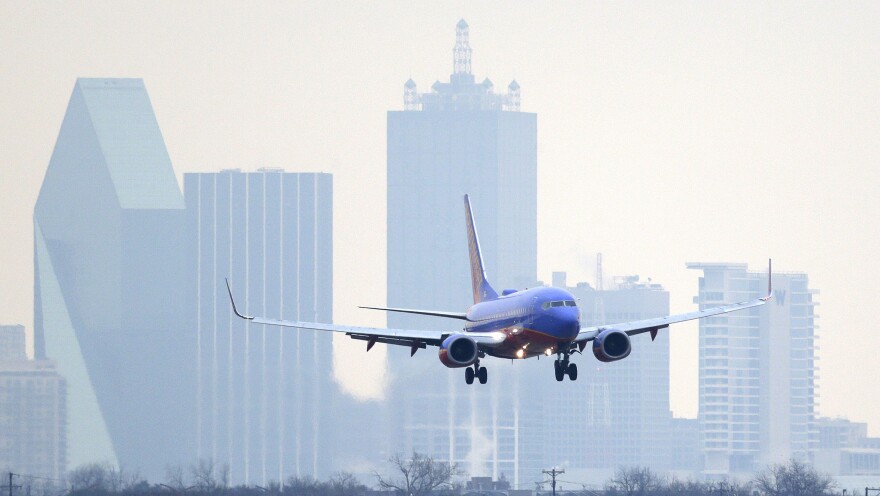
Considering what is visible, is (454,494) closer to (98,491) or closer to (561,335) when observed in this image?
(98,491)

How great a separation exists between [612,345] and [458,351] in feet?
23.6

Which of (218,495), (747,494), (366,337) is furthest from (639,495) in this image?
(366,337)

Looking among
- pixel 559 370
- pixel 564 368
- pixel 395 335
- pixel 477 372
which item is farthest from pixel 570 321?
pixel 395 335

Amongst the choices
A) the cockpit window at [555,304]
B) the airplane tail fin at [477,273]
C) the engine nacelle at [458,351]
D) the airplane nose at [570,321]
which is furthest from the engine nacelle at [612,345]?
the airplane tail fin at [477,273]

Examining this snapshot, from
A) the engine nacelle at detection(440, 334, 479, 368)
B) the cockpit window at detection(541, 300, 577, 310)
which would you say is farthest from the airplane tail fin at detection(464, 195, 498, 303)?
the cockpit window at detection(541, 300, 577, 310)

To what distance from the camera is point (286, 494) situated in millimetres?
181375

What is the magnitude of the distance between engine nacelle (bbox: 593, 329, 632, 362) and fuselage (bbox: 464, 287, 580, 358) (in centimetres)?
130

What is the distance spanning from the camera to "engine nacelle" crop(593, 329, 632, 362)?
9838 cm

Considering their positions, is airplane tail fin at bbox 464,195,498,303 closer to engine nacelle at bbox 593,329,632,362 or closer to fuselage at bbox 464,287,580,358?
fuselage at bbox 464,287,580,358

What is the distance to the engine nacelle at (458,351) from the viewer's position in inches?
3930

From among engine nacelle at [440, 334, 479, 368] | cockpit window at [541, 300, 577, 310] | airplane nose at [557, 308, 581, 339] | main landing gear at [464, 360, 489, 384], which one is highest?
cockpit window at [541, 300, 577, 310]

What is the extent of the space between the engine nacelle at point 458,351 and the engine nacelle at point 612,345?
19.3 feet

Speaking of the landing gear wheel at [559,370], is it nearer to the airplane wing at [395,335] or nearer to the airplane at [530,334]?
the airplane at [530,334]

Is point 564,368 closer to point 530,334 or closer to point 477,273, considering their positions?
point 530,334
